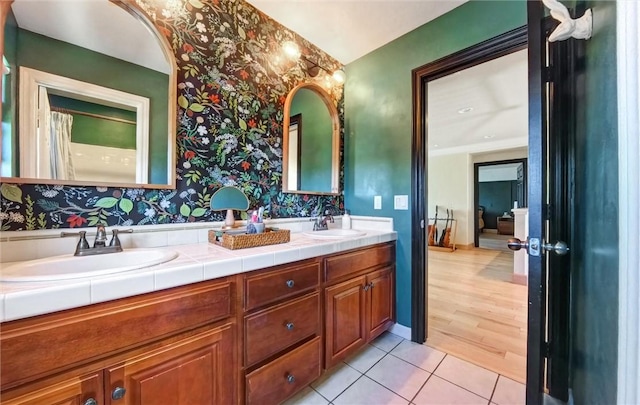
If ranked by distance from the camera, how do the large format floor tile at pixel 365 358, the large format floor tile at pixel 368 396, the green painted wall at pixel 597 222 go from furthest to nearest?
the large format floor tile at pixel 365 358 → the large format floor tile at pixel 368 396 → the green painted wall at pixel 597 222

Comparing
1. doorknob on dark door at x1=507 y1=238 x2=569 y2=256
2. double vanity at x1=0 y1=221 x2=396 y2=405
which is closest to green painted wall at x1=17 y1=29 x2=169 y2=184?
double vanity at x1=0 y1=221 x2=396 y2=405

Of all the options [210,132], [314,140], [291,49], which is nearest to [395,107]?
[314,140]

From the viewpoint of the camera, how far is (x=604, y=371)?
55 cm

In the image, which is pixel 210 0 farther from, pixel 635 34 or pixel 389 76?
pixel 635 34

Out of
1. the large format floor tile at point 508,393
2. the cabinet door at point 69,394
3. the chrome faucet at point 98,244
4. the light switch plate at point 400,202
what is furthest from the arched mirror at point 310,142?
the large format floor tile at point 508,393

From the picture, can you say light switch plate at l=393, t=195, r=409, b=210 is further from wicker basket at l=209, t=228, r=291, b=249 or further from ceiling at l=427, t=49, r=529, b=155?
ceiling at l=427, t=49, r=529, b=155

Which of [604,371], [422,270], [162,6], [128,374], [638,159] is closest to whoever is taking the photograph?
[638,159]

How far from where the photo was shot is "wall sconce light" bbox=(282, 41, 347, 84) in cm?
189

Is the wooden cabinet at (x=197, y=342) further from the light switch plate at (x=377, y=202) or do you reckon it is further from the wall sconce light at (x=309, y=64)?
the wall sconce light at (x=309, y=64)

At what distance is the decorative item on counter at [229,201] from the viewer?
4.81 feet

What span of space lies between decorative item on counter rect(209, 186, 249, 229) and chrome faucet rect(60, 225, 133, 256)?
0.49 m

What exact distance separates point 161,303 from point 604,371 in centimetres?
120

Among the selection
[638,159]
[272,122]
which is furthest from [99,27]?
[638,159]

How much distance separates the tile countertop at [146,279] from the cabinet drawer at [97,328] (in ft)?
0.10
